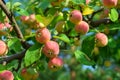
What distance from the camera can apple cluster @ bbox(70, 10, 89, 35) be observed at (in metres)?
1.46

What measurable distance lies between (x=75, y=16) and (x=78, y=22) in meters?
0.06

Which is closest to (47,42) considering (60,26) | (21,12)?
(60,26)

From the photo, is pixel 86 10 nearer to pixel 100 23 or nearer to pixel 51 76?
pixel 100 23

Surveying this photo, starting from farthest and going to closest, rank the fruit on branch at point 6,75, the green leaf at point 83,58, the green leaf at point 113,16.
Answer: the green leaf at point 113,16 → the green leaf at point 83,58 → the fruit on branch at point 6,75

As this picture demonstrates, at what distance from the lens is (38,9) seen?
61.8 inches

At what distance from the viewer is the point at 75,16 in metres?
1.45

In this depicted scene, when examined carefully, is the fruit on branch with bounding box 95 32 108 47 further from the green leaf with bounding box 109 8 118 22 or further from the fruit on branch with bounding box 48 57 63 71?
the fruit on branch with bounding box 48 57 63 71

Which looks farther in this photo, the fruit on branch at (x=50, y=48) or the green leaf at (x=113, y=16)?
the green leaf at (x=113, y=16)

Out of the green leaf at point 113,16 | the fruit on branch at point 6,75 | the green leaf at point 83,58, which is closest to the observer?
the fruit on branch at point 6,75

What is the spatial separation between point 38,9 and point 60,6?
0.35ft

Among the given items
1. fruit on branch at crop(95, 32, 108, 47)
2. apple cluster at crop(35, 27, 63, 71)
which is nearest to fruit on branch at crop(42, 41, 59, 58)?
apple cluster at crop(35, 27, 63, 71)

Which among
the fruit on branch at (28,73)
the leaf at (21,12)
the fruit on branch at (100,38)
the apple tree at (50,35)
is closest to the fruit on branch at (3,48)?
the apple tree at (50,35)

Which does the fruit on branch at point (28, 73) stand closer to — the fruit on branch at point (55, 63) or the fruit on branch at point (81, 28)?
the fruit on branch at point (55, 63)

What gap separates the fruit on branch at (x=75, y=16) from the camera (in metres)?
1.46
